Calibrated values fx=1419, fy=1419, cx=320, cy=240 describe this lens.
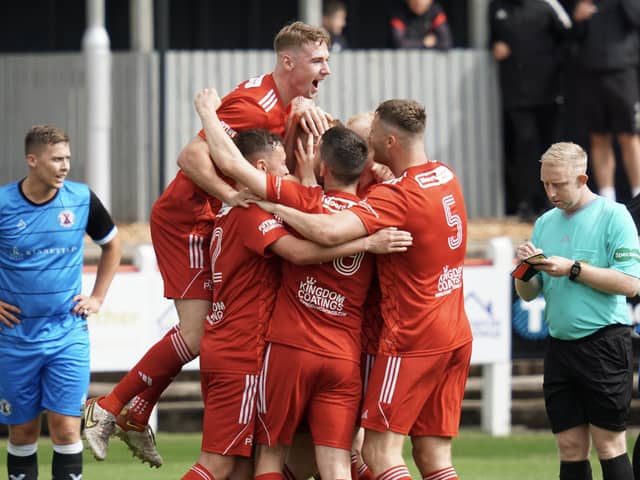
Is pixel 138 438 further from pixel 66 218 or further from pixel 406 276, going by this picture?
pixel 406 276

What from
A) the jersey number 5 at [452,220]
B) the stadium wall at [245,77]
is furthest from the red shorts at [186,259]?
the stadium wall at [245,77]

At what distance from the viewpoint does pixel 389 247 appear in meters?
6.85

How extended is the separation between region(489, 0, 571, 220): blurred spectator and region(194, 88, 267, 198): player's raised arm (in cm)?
680

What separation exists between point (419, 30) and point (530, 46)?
121cm

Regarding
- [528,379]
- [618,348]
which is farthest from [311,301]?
[528,379]

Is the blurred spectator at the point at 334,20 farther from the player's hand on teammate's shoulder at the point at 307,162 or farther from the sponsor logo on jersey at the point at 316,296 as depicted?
the sponsor logo on jersey at the point at 316,296

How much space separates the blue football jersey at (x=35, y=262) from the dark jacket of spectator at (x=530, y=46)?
6263 millimetres

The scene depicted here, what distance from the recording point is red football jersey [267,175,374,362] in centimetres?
696

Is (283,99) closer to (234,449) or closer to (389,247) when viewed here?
(389,247)

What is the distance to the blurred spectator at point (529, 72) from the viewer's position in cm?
1357

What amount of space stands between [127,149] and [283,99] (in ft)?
22.6

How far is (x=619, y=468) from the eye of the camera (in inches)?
297

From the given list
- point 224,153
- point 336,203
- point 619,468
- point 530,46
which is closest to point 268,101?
point 224,153

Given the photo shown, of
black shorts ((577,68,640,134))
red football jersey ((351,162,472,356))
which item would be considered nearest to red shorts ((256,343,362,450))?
red football jersey ((351,162,472,356))
